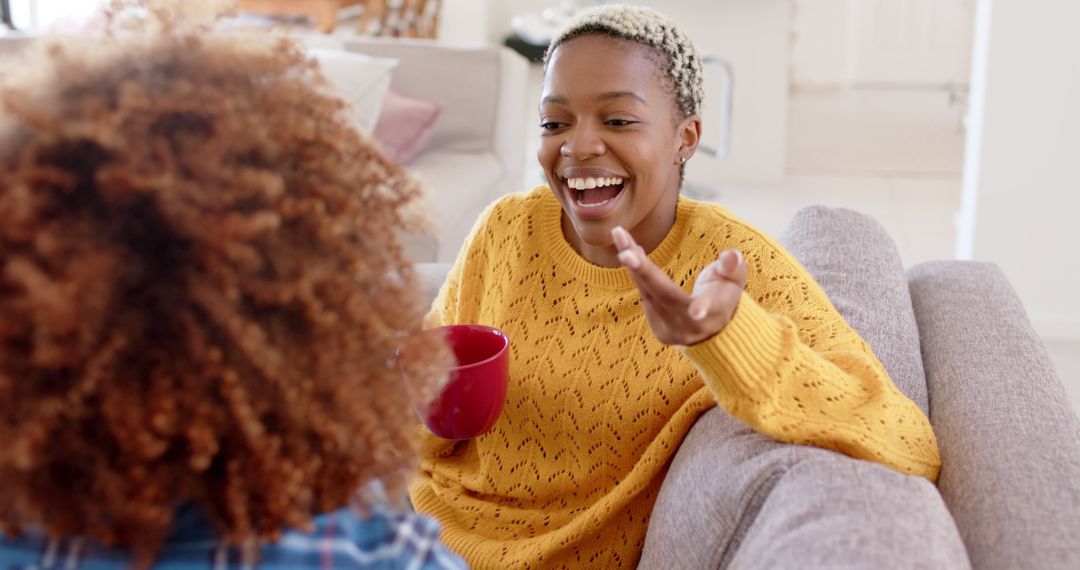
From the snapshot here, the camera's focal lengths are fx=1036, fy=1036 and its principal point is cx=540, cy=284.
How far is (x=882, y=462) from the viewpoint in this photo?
98 cm

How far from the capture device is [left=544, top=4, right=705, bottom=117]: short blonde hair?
3.93 ft

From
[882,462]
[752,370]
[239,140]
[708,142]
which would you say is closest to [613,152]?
[752,370]

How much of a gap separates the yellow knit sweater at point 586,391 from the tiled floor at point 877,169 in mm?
1967

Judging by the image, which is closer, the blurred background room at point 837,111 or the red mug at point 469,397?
Answer: the red mug at point 469,397

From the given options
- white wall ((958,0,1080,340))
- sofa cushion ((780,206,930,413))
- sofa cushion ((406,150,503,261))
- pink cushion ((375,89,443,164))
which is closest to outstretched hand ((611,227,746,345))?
sofa cushion ((780,206,930,413))

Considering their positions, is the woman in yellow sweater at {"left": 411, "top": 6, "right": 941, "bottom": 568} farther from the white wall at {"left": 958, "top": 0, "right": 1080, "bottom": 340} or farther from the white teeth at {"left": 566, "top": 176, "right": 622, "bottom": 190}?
the white wall at {"left": 958, "top": 0, "right": 1080, "bottom": 340}

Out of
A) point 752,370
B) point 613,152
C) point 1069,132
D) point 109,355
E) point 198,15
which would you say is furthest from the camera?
point 1069,132

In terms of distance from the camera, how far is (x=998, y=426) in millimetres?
1078

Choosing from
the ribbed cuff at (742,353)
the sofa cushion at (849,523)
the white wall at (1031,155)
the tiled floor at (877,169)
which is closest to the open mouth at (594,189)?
the ribbed cuff at (742,353)

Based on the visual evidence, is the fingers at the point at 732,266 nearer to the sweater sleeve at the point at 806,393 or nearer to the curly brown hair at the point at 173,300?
the sweater sleeve at the point at 806,393

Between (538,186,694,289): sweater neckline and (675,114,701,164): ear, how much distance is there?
5 centimetres

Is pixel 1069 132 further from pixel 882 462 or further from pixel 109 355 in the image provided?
pixel 109 355

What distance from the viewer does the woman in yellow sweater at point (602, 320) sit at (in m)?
1.17

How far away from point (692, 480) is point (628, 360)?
216 mm
